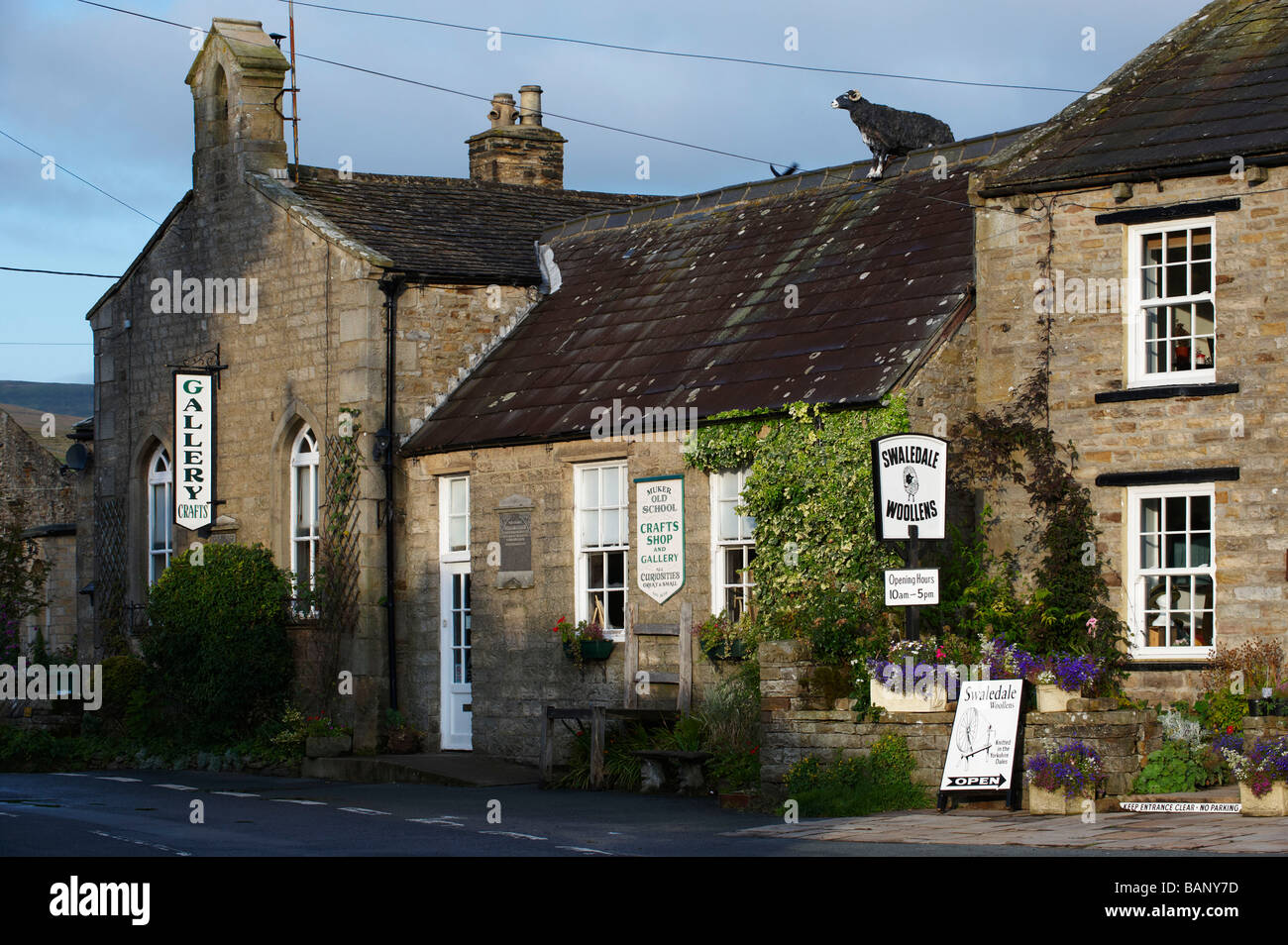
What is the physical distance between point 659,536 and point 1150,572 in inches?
213

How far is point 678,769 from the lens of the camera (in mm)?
17656

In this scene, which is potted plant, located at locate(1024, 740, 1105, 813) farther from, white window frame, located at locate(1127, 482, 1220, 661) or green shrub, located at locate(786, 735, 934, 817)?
white window frame, located at locate(1127, 482, 1220, 661)

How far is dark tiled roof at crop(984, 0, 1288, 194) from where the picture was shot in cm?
1614

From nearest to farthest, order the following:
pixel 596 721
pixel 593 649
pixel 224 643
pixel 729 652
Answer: pixel 729 652
pixel 596 721
pixel 593 649
pixel 224 643

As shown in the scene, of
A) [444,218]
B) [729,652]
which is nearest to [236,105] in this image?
[444,218]

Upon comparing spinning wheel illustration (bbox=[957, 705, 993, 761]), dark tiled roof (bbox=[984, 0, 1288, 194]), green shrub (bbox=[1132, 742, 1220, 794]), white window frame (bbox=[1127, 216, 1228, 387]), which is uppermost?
dark tiled roof (bbox=[984, 0, 1288, 194])

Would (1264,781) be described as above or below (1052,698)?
below

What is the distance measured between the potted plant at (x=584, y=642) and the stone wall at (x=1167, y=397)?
472 centimetres

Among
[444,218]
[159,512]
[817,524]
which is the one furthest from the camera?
[159,512]

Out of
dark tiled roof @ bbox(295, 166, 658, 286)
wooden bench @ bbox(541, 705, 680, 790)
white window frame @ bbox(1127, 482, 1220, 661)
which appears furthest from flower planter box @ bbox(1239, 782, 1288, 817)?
dark tiled roof @ bbox(295, 166, 658, 286)

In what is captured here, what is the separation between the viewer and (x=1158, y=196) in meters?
16.4

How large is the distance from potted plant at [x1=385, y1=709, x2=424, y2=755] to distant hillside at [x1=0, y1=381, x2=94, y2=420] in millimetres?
83117

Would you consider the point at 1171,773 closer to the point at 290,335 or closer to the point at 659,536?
the point at 659,536

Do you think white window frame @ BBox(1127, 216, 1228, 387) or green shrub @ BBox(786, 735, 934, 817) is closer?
green shrub @ BBox(786, 735, 934, 817)
